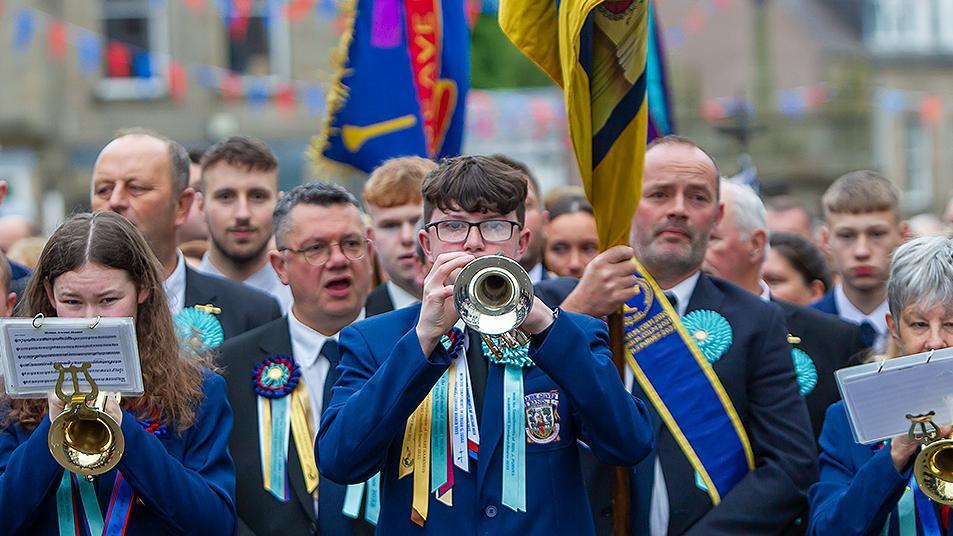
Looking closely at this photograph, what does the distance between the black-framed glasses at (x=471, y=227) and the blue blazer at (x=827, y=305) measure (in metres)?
3.60

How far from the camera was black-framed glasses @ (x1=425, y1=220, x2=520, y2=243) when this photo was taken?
450 cm

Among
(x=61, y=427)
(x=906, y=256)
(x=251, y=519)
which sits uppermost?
(x=906, y=256)

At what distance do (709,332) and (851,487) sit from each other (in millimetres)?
918

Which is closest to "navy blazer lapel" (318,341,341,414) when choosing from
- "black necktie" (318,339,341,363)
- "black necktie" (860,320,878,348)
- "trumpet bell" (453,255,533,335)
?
"black necktie" (318,339,341,363)

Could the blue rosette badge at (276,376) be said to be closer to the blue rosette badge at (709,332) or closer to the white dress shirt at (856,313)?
the blue rosette badge at (709,332)

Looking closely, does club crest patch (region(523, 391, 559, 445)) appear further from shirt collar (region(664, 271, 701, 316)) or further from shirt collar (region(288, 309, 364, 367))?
shirt collar (region(288, 309, 364, 367))

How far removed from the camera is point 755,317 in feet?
18.1

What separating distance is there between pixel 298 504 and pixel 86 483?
35.5 inches

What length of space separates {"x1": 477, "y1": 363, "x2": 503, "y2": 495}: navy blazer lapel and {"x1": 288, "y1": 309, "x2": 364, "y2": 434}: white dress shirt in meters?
1.17

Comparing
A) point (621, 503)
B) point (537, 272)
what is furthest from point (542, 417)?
point (537, 272)

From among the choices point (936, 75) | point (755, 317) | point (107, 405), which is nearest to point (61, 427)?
point (107, 405)

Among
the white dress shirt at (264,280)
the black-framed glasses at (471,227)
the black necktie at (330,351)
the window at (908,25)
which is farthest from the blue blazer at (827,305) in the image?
the window at (908,25)

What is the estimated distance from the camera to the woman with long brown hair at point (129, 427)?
178 inches

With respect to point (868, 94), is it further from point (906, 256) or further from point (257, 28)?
point (906, 256)
